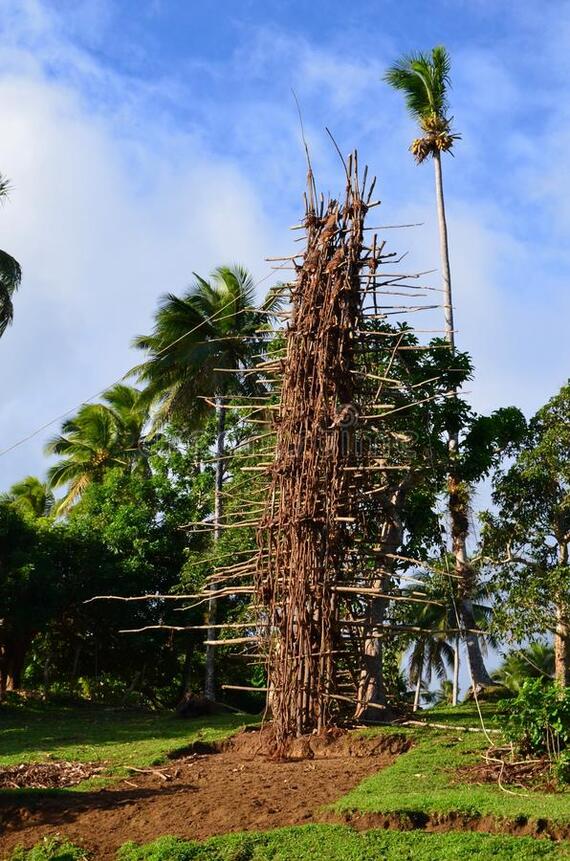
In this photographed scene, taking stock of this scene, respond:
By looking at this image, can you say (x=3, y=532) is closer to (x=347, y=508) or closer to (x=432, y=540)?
(x=432, y=540)

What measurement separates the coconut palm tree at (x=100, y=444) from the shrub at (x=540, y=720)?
20.2 metres

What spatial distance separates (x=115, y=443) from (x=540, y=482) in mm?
15652

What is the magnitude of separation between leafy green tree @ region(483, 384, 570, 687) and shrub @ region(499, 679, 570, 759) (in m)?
7.18

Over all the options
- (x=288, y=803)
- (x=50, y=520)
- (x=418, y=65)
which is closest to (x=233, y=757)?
(x=288, y=803)

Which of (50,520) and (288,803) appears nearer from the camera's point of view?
(288,803)

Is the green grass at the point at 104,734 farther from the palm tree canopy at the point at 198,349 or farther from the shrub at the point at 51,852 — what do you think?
the palm tree canopy at the point at 198,349

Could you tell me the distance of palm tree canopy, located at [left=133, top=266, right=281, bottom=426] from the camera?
72.6 ft

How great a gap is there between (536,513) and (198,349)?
8.74m

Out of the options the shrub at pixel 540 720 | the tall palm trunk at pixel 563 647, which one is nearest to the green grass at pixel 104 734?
the shrub at pixel 540 720

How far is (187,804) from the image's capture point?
7.95 meters

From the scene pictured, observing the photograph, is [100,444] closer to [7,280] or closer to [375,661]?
[7,280]

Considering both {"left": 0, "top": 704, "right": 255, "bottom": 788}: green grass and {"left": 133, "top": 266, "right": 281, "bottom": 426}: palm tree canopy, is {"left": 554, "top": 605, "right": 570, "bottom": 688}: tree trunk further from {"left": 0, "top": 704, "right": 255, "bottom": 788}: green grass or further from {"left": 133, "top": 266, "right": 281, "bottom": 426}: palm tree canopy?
{"left": 133, "top": 266, "right": 281, "bottom": 426}: palm tree canopy

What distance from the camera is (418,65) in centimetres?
2327

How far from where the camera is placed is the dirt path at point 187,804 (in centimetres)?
739
